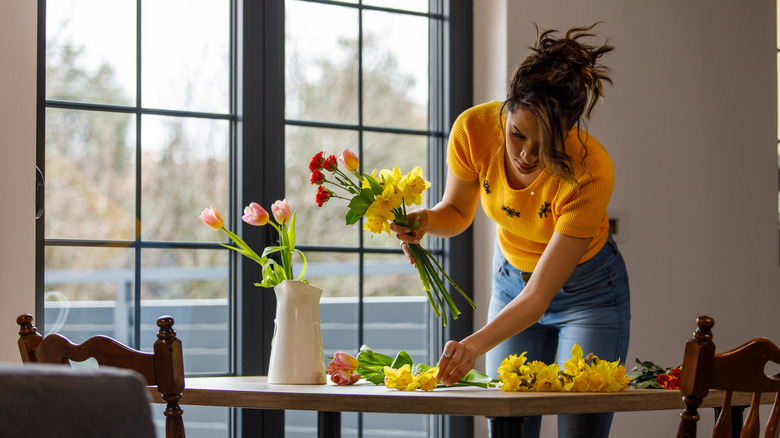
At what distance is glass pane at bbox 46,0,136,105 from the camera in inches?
98.5

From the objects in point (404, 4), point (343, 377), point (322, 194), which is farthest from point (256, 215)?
point (404, 4)

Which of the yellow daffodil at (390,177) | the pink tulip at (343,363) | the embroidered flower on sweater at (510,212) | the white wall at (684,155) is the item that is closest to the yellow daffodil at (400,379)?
the pink tulip at (343,363)

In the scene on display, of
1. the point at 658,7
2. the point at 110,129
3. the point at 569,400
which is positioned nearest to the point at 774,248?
the point at 658,7

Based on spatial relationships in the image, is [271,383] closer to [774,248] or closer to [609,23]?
[609,23]

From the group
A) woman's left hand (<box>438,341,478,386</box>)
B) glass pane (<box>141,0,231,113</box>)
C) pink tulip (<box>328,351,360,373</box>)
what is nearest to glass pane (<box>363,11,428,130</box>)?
glass pane (<box>141,0,231,113</box>)

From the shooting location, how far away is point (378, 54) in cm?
297

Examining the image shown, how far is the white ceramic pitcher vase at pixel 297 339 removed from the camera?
67.1 inches

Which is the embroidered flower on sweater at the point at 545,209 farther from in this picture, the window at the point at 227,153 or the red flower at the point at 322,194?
the window at the point at 227,153

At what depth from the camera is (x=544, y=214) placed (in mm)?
1956

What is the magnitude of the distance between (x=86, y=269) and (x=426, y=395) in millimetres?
1515

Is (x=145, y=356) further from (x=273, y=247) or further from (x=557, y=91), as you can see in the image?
(x=557, y=91)

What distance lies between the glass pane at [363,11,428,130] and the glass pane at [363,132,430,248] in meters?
0.05

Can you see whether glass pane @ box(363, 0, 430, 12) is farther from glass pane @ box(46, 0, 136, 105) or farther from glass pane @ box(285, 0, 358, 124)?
glass pane @ box(46, 0, 136, 105)

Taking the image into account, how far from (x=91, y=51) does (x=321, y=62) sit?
770 millimetres
